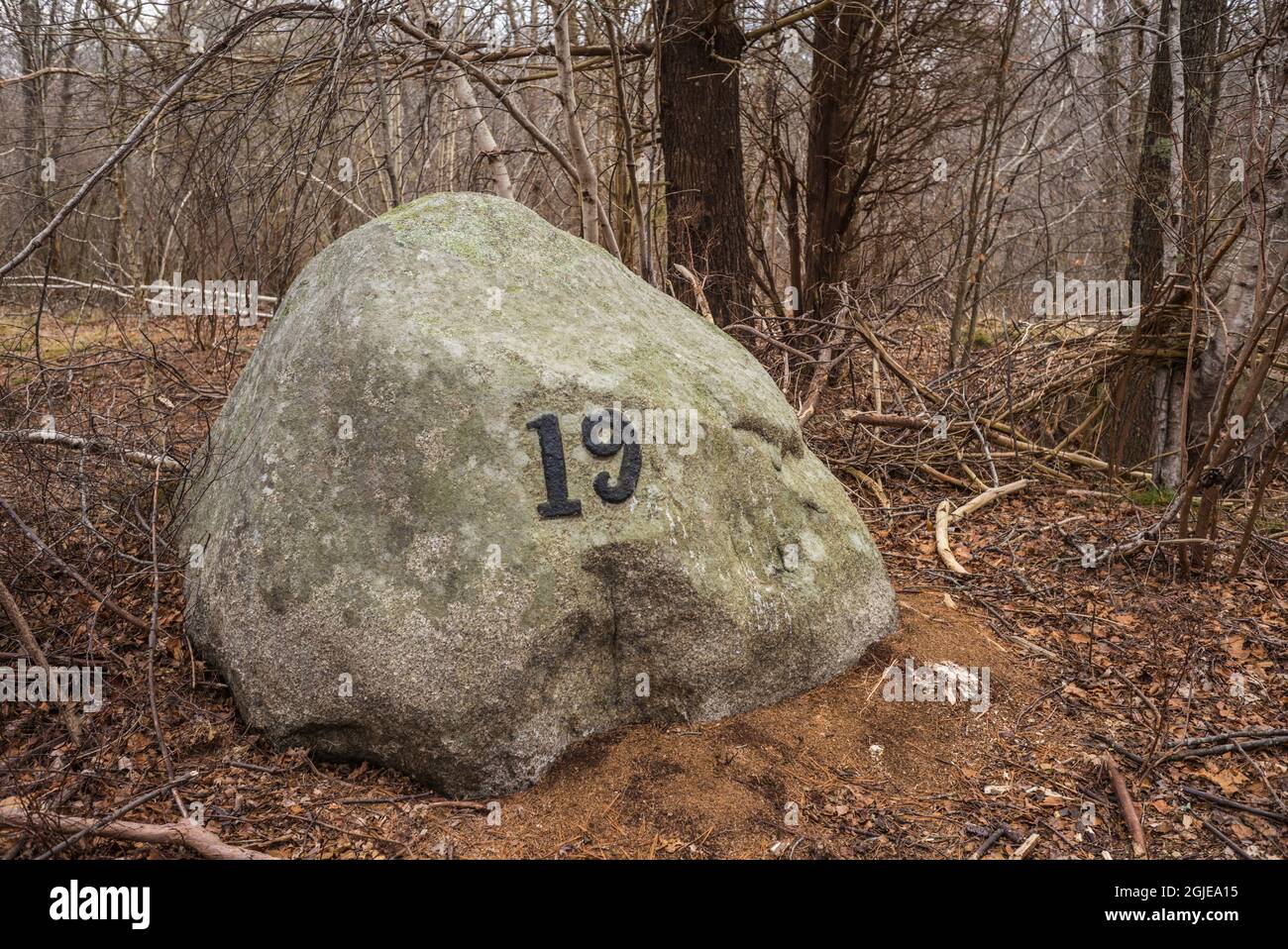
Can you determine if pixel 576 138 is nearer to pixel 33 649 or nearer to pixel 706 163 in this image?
pixel 706 163

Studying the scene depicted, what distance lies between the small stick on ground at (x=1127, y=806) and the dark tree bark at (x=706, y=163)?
4.47 metres

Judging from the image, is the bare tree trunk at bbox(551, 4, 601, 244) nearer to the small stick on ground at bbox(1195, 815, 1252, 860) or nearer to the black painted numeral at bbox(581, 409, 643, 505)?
the black painted numeral at bbox(581, 409, 643, 505)

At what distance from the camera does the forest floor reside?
307 centimetres

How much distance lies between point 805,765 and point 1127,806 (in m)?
1.08

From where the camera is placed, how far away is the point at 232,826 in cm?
301

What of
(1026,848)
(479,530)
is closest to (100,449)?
(479,530)

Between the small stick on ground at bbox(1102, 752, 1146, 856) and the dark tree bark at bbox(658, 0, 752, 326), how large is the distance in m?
4.47

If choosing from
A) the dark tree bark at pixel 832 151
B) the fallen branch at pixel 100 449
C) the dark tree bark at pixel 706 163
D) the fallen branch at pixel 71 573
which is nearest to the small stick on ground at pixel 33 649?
the fallen branch at pixel 71 573

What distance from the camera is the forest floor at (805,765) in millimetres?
3074

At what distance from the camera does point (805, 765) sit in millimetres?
3418

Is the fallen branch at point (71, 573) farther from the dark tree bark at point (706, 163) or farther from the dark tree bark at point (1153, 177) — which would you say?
the dark tree bark at point (1153, 177)

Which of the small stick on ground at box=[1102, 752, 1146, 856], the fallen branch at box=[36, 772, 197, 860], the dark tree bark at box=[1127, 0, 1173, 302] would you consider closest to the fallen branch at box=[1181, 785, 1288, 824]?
the small stick on ground at box=[1102, 752, 1146, 856]

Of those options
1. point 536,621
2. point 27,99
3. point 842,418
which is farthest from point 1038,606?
point 27,99

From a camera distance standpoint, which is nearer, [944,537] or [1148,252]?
[944,537]
